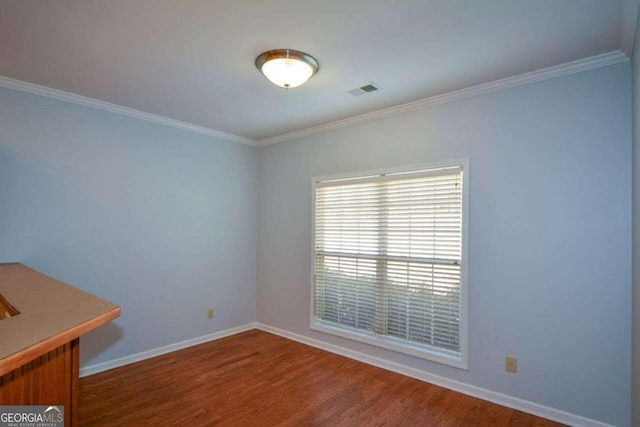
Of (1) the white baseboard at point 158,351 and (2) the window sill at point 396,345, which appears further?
(1) the white baseboard at point 158,351

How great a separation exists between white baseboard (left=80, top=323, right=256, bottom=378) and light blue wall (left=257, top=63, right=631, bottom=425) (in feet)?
7.32

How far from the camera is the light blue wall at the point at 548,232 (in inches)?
88.3

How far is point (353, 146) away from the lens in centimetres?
367

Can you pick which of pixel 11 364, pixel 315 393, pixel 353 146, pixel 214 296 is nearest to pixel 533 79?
pixel 353 146

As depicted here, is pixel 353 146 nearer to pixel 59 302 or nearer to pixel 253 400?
pixel 253 400

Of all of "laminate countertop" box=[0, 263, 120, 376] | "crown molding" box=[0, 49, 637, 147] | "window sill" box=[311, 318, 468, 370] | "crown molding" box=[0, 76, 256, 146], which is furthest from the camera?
"window sill" box=[311, 318, 468, 370]

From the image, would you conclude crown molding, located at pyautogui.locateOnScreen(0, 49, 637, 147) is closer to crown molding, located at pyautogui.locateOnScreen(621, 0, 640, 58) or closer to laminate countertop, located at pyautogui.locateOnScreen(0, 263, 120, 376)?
crown molding, located at pyautogui.locateOnScreen(621, 0, 640, 58)

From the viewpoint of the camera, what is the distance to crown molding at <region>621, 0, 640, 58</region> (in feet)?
5.57

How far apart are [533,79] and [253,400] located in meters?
3.37

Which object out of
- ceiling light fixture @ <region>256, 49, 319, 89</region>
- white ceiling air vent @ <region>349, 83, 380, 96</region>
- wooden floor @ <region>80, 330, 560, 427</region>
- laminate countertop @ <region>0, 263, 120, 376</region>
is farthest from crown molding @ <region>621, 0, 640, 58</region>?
laminate countertop @ <region>0, 263, 120, 376</region>

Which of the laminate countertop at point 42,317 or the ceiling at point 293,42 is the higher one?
the ceiling at point 293,42

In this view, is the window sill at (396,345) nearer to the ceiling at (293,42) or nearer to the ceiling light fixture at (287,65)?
the ceiling at (293,42)

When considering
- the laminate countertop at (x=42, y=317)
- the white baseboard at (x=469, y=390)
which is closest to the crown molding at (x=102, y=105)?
the laminate countertop at (x=42, y=317)

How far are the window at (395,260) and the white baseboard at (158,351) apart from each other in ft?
3.73
